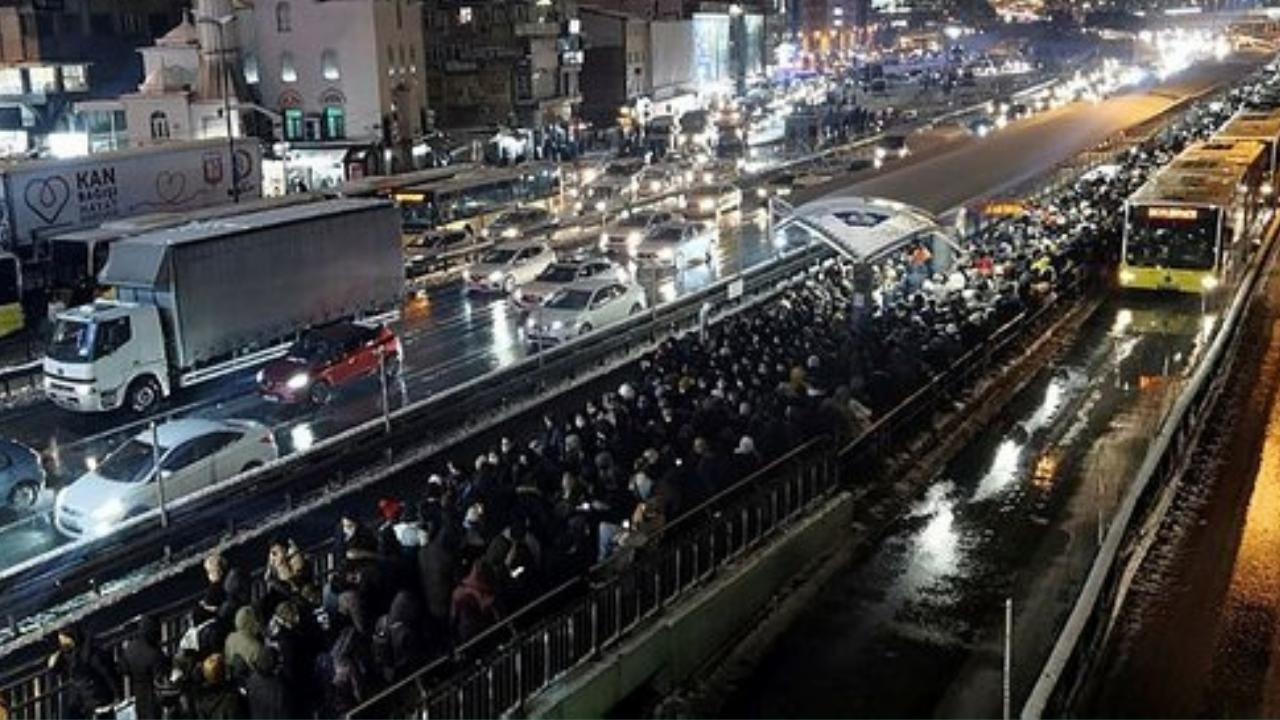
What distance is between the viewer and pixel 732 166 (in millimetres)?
64625

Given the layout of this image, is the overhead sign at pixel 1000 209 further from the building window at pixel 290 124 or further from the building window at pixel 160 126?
the building window at pixel 160 126

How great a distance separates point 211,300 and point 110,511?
959 centimetres

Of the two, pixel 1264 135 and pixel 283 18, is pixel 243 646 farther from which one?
pixel 283 18

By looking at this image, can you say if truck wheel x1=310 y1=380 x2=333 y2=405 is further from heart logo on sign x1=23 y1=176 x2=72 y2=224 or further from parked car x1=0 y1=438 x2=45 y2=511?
heart logo on sign x1=23 y1=176 x2=72 y2=224

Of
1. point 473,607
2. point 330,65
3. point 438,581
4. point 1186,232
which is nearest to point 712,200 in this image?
point 1186,232

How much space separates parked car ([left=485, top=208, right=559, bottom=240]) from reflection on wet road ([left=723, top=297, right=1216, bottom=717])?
2389 cm

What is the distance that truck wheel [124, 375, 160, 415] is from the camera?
83.1 ft

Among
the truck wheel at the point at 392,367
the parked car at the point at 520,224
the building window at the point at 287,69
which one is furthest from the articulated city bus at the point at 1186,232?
the building window at the point at 287,69

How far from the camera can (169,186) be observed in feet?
137

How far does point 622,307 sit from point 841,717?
19716 mm

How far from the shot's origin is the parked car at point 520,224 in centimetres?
4416

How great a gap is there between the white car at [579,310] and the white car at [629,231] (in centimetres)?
894

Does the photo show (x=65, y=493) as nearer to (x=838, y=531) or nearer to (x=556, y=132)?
(x=838, y=531)

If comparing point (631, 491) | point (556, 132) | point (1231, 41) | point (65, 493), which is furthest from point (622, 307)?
point (1231, 41)
